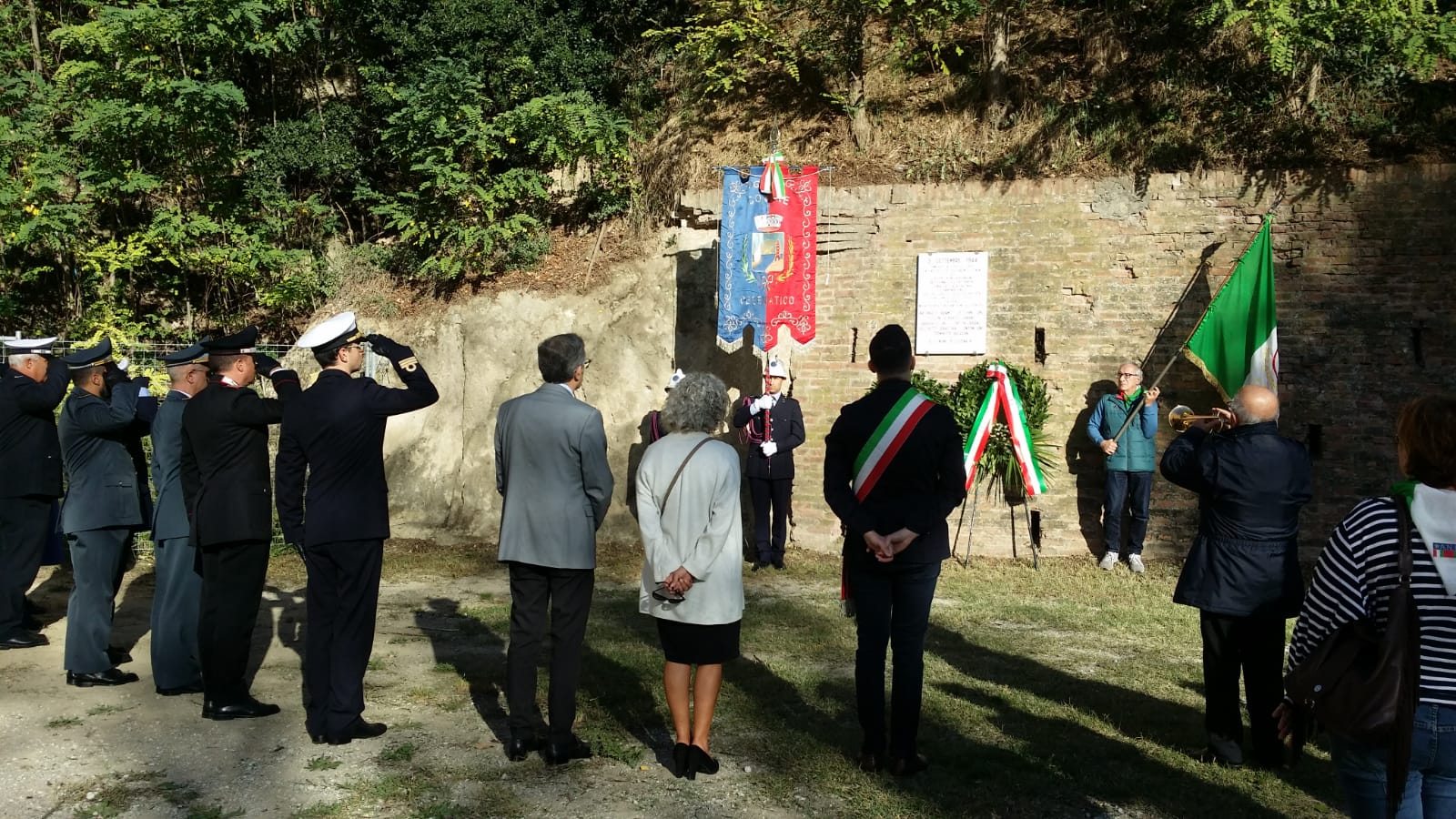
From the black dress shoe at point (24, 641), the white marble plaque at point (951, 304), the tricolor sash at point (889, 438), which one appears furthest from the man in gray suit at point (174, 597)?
the white marble plaque at point (951, 304)

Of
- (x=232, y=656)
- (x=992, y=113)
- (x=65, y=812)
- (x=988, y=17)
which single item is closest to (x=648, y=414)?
(x=992, y=113)

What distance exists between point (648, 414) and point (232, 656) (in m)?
7.24

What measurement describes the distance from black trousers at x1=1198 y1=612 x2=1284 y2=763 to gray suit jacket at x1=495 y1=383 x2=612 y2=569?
10.0ft

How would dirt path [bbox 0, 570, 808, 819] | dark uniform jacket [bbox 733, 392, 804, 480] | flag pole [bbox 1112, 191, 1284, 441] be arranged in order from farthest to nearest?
dark uniform jacket [bbox 733, 392, 804, 480]
flag pole [bbox 1112, 191, 1284, 441]
dirt path [bbox 0, 570, 808, 819]

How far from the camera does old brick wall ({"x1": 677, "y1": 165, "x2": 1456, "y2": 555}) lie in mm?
10367

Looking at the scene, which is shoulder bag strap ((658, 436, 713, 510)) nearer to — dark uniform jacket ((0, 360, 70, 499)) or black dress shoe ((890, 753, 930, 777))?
black dress shoe ((890, 753, 930, 777))

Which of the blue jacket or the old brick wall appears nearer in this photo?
the old brick wall

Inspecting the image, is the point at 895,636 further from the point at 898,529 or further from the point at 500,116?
the point at 500,116

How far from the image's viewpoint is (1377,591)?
3.15 m

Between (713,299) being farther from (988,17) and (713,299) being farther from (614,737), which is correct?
(614,737)

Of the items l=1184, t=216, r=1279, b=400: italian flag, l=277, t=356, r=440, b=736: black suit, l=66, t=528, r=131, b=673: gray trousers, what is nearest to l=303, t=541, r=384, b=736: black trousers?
l=277, t=356, r=440, b=736: black suit

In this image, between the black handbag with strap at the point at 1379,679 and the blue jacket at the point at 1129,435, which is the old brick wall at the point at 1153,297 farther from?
the black handbag with strap at the point at 1379,679

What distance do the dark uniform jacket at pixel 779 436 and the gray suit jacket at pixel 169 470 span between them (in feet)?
19.2

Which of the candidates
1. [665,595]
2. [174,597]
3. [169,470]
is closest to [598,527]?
[665,595]
